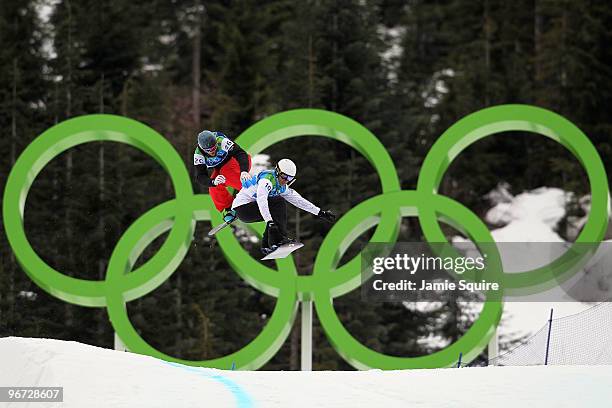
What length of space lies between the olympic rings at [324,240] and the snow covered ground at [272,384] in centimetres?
368

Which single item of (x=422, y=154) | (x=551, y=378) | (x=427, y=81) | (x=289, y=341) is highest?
(x=427, y=81)

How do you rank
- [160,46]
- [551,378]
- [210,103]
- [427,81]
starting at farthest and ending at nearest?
[427,81] → [160,46] → [210,103] → [551,378]

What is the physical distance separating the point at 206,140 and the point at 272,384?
3.33 m

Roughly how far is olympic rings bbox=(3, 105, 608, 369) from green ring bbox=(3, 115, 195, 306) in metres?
0.02

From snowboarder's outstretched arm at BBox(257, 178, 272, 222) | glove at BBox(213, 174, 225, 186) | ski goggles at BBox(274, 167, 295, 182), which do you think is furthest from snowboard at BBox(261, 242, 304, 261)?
glove at BBox(213, 174, 225, 186)

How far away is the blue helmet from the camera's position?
1450 centimetres

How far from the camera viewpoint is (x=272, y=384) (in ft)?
46.2

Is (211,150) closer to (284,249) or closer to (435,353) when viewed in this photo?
(284,249)

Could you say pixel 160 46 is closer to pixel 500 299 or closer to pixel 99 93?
pixel 99 93

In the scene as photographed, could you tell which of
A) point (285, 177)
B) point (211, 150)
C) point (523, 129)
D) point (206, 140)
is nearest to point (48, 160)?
point (211, 150)

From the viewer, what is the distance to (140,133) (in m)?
19.7

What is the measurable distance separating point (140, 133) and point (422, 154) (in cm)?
2139

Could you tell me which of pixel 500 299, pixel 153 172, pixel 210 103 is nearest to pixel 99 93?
pixel 153 172

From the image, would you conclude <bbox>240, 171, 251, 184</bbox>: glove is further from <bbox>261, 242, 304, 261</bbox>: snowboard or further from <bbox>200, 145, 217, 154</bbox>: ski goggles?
<bbox>261, 242, 304, 261</bbox>: snowboard
